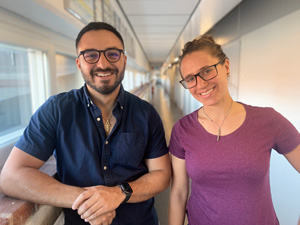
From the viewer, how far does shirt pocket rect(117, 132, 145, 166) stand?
48.6 inches

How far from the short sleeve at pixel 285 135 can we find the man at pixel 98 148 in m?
0.65

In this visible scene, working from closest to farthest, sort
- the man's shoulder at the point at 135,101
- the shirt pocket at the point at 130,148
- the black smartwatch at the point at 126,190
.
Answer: the black smartwatch at the point at 126,190, the shirt pocket at the point at 130,148, the man's shoulder at the point at 135,101

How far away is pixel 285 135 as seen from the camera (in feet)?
3.39

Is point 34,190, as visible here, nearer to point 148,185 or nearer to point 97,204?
point 97,204

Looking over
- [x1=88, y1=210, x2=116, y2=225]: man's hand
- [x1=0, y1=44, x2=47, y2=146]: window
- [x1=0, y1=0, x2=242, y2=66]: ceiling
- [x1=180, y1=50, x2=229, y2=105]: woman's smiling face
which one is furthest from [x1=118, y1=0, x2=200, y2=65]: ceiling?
[x1=88, y1=210, x2=116, y2=225]: man's hand

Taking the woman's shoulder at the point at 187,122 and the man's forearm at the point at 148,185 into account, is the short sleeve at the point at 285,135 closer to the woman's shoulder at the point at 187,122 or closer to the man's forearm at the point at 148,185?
the woman's shoulder at the point at 187,122

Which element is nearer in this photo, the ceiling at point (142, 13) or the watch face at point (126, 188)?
the watch face at point (126, 188)

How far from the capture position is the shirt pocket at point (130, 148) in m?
1.23

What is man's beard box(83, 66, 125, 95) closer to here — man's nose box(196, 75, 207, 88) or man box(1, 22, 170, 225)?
man box(1, 22, 170, 225)

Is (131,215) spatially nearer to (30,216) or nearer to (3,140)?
(30,216)

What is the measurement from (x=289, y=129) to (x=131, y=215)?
3.41 feet

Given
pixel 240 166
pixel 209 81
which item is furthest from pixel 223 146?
pixel 209 81

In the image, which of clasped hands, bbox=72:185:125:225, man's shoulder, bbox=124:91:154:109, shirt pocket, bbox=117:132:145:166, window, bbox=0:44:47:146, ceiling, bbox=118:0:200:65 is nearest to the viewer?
clasped hands, bbox=72:185:125:225

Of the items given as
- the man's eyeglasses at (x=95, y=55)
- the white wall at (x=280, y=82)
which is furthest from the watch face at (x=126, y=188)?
the white wall at (x=280, y=82)
